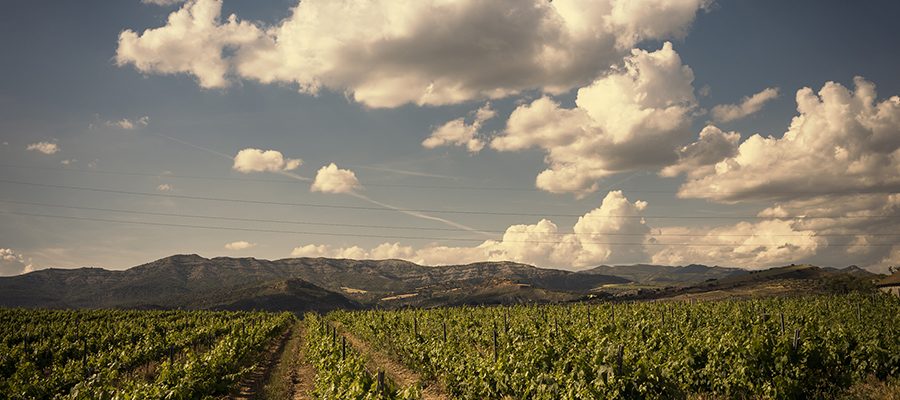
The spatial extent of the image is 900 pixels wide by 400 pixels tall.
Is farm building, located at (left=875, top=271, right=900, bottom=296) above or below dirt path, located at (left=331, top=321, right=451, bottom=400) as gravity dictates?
above

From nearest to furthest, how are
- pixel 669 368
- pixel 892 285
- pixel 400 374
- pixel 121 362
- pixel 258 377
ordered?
pixel 669 368 < pixel 121 362 < pixel 400 374 < pixel 258 377 < pixel 892 285

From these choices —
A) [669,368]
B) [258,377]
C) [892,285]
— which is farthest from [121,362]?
[892,285]

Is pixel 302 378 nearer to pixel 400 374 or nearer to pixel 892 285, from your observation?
pixel 400 374

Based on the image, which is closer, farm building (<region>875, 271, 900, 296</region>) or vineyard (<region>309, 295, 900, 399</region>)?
vineyard (<region>309, 295, 900, 399</region>)

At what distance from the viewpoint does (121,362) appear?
21.1m

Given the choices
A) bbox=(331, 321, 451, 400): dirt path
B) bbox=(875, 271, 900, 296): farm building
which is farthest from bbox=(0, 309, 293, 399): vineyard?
bbox=(875, 271, 900, 296): farm building

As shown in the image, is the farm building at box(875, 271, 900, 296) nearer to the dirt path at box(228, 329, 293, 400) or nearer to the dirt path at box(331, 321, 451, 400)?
the dirt path at box(331, 321, 451, 400)

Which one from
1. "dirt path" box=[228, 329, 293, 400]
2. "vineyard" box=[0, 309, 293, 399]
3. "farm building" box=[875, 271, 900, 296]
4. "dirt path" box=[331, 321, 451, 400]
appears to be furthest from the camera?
"farm building" box=[875, 271, 900, 296]

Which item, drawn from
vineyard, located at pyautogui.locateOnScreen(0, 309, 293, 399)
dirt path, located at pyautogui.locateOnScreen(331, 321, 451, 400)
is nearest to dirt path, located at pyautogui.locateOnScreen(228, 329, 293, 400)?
vineyard, located at pyautogui.locateOnScreen(0, 309, 293, 399)

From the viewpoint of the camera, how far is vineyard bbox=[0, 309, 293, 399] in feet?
47.0

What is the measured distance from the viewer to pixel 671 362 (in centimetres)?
1395

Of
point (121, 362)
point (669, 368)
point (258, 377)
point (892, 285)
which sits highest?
point (669, 368)

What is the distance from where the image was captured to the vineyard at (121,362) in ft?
47.0

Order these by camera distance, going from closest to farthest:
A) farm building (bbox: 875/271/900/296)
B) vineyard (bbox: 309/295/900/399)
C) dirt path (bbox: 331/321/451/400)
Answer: vineyard (bbox: 309/295/900/399)
dirt path (bbox: 331/321/451/400)
farm building (bbox: 875/271/900/296)
